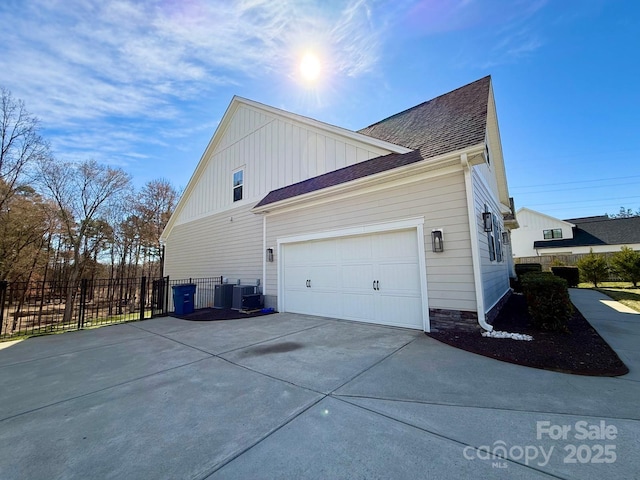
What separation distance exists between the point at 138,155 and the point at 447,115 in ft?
47.0

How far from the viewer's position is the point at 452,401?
107 inches

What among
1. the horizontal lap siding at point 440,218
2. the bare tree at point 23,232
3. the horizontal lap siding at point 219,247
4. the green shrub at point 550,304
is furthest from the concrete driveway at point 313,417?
the bare tree at point 23,232

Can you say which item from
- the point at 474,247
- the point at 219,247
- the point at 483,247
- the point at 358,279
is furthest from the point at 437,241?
the point at 219,247

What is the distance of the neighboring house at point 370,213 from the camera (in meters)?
5.26

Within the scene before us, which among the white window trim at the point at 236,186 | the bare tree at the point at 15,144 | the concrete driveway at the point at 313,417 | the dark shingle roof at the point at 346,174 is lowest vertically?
the concrete driveway at the point at 313,417

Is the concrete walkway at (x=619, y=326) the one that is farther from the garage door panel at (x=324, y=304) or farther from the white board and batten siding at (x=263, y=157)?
the white board and batten siding at (x=263, y=157)

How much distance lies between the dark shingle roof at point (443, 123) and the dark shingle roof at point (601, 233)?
24933 mm

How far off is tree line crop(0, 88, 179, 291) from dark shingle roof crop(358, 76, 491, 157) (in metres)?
18.7

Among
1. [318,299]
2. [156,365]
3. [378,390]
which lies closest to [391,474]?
[378,390]

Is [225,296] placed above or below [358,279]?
below

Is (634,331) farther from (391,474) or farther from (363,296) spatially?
(391,474)

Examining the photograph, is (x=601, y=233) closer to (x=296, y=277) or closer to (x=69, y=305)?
(x=296, y=277)

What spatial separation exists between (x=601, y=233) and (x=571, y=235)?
195 cm

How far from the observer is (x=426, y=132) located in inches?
258
